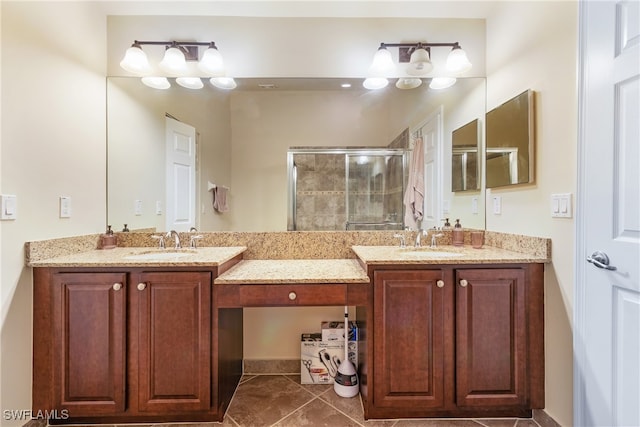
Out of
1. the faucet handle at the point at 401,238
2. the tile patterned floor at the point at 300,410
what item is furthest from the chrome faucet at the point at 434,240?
the tile patterned floor at the point at 300,410

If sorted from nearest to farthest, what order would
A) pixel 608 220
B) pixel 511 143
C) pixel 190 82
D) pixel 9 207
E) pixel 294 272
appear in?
pixel 608 220 < pixel 9 207 < pixel 294 272 < pixel 511 143 < pixel 190 82

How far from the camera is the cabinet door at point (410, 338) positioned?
1.49 metres

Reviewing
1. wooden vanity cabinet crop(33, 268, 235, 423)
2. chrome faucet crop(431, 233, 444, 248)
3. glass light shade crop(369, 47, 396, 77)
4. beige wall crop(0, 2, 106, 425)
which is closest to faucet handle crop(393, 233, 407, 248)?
chrome faucet crop(431, 233, 444, 248)

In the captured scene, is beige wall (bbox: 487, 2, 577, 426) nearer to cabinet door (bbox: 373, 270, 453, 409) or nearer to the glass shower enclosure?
cabinet door (bbox: 373, 270, 453, 409)

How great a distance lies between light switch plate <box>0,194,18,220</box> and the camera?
1339 mm

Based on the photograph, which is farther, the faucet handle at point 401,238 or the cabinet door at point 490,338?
the faucet handle at point 401,238

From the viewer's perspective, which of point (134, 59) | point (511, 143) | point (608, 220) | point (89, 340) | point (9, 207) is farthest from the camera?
point (134, 59)

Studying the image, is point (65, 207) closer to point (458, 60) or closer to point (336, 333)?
point (336, 333)

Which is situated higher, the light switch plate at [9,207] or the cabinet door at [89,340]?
the light switch plate at [9,207]

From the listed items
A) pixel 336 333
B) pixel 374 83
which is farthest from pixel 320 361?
pixel 374 83

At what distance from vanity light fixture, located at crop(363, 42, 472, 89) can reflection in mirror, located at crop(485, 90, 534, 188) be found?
41cm

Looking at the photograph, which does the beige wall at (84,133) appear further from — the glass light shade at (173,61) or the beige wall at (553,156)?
the glass light shade at (173,61)

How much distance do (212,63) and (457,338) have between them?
7.40 feet

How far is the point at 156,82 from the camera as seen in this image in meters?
2.02
